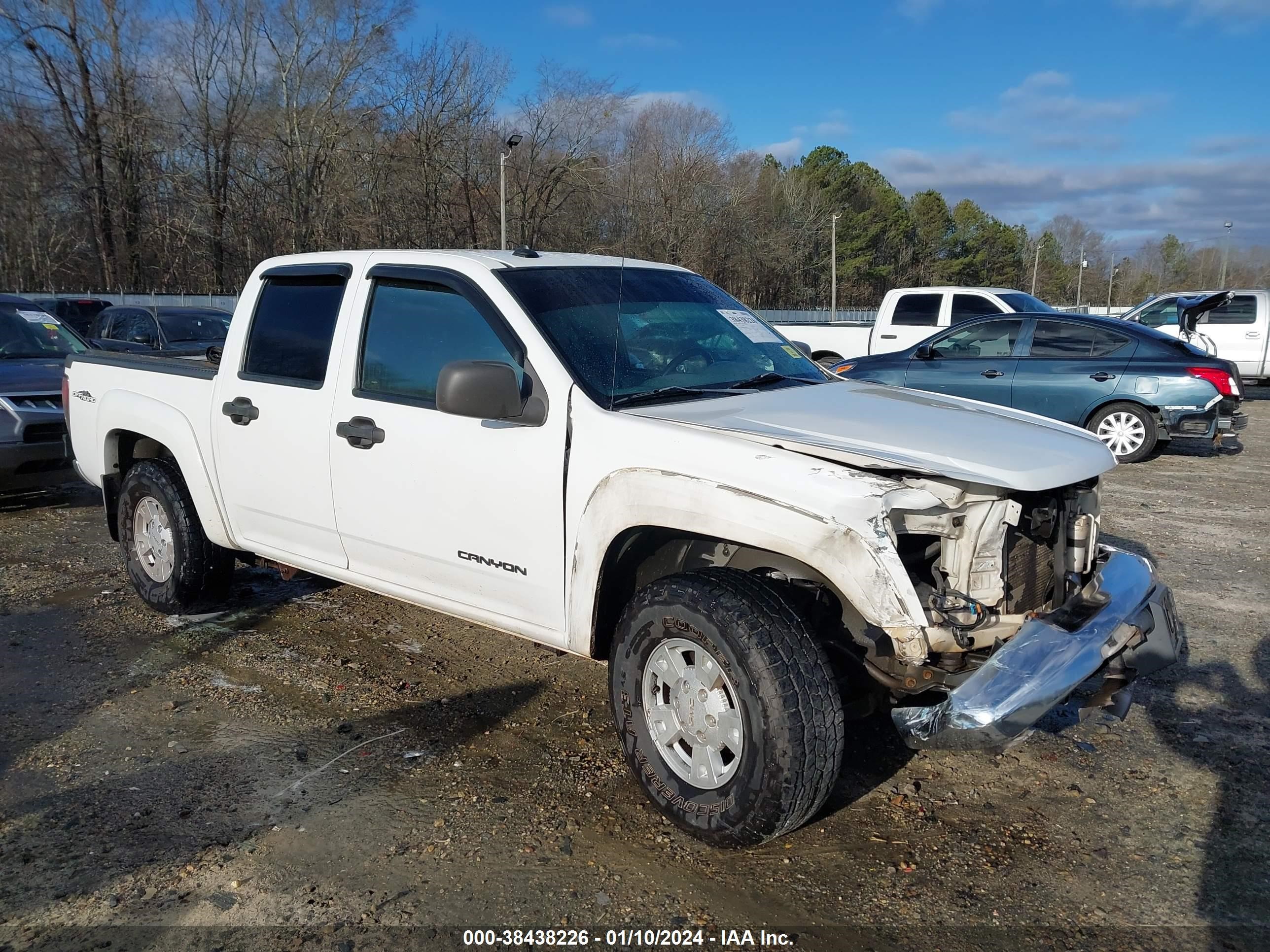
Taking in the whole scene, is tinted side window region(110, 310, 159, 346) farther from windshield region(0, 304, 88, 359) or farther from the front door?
the front door

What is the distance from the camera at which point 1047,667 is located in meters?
2.73

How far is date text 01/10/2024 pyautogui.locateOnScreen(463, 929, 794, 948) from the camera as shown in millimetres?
2662

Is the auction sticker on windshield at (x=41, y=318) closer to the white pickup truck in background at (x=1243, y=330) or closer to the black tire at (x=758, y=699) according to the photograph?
the black tire at (x=758, y=699)

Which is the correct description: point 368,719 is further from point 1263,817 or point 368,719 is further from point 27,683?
point 1263,817

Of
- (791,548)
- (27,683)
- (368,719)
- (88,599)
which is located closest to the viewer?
(791,548)

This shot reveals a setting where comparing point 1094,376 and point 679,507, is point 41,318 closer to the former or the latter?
point 679,507

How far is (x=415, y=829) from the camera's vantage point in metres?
3.21

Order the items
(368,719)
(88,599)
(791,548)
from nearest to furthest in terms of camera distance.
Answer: (791,548) → (368,719) → (88,599)

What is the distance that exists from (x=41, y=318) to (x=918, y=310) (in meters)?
12.1

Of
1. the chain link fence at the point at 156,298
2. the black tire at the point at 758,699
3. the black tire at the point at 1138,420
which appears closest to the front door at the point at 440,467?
A: the black tire at the point at 758,699

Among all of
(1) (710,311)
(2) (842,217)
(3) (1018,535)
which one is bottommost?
(3) (1018,535)

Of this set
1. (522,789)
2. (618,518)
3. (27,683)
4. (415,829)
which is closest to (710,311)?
(618,518)

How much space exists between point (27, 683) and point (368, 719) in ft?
5.72

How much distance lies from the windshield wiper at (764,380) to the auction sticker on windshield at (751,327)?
29 centimetres
